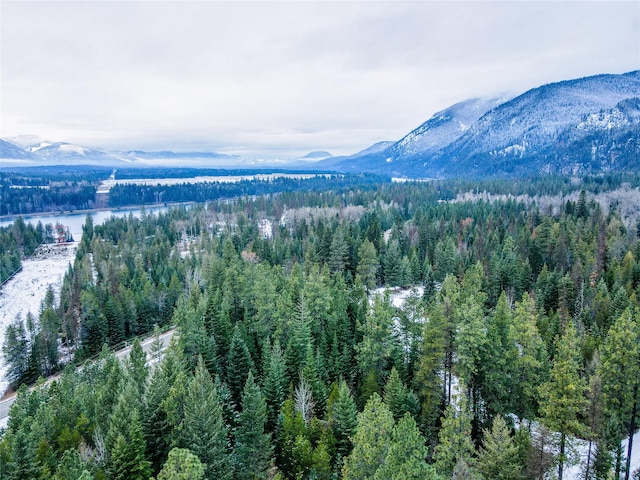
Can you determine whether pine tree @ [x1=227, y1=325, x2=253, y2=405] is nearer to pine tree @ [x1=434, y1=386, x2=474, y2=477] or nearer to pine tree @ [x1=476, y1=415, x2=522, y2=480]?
pine tree @ [x1=434, y1=386, x2=474, y2=477]

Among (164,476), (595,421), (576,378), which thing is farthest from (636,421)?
(164,476)

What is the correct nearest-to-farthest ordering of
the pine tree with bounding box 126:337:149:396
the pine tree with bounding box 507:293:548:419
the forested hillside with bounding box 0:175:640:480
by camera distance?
1. the forested hillside with bounding box 0:175:640:480
2. the pine tree with bounding box 507:293:548:419
3. the pine tree with bounding box 126:337:149:396

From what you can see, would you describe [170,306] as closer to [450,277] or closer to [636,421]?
[450,277]

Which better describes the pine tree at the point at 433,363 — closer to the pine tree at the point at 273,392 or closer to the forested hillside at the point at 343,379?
the forested hillside at the point at 343,379

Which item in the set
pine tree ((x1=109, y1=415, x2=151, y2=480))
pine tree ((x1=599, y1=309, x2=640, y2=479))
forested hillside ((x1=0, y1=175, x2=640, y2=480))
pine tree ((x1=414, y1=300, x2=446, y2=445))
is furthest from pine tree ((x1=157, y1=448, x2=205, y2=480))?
pine tree ((x1=599, y1=309, x2=640, y2=479))

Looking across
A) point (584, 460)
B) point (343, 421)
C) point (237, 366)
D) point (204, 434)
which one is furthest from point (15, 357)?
point (584, 460)

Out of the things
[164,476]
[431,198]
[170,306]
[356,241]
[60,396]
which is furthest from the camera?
[431,198]

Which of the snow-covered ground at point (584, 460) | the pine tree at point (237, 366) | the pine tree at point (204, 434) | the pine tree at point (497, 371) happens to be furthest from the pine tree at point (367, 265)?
the pine tree at point (204, 434)
